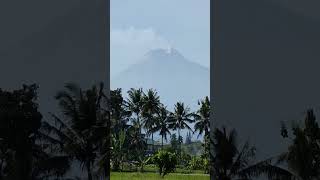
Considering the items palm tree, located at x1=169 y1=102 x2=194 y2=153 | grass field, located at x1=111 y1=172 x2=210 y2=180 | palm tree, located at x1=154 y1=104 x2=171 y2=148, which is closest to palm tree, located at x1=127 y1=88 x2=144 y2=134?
palm tree, located at x1=154 y1=104 x2=171 y2=148

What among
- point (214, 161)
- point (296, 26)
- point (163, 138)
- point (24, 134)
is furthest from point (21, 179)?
point (163, 138)

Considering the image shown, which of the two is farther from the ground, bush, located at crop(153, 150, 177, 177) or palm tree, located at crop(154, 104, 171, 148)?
palm tree, located at crop(154, 104, 171, 148)

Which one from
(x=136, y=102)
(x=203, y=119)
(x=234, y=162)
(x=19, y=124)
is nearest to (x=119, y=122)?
(x=136, y=102)

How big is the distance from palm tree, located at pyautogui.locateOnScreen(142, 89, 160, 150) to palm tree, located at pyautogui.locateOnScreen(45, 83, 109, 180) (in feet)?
61.1

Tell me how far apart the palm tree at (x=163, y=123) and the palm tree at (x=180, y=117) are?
0.35 metres

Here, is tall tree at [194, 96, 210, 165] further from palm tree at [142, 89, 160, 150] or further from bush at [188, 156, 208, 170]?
palm tree at [142, 89, 160, 150]

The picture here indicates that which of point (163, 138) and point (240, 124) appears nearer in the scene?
point (240, 124)

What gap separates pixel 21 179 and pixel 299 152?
18.0 ft

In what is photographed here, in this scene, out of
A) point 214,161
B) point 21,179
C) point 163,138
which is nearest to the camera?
point 21,179

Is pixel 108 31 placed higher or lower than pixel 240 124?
higher

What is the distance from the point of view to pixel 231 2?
40.3 feet

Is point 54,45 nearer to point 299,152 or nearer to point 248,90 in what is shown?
point 248,90

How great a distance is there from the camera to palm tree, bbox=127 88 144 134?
31.0 m

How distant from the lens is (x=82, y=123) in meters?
12.0
